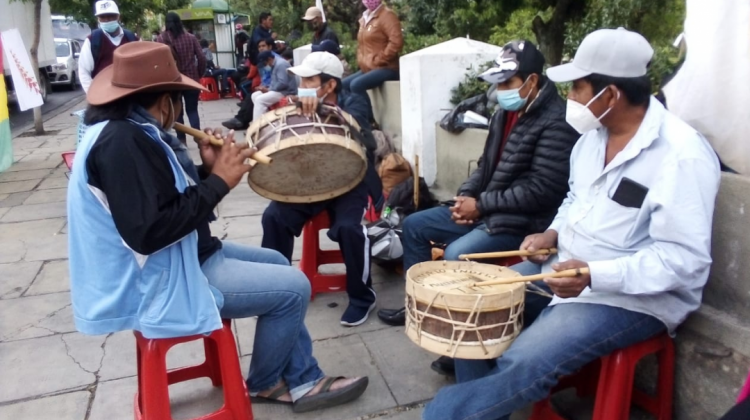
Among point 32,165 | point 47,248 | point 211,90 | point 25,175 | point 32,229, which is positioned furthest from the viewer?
point 211,90

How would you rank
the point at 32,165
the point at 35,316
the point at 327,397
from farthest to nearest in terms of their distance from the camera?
the point at 32,165 → the point at 35,316 → the point at 327,397

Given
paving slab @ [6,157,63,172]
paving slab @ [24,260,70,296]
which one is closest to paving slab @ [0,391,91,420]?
paving slab @ [24,260,70,296]

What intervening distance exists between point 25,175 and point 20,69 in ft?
5.07

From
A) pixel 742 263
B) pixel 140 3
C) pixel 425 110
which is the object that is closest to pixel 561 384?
pixel 742 263

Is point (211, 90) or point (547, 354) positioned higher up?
point (547, 354)

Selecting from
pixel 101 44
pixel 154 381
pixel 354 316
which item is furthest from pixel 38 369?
pixel 101 44

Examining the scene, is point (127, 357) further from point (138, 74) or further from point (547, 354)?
point (547, 354)

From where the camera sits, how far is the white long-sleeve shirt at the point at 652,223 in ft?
7.10

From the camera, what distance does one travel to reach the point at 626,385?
93.1 inches

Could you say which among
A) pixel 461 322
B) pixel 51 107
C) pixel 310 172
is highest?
pixel 310 172

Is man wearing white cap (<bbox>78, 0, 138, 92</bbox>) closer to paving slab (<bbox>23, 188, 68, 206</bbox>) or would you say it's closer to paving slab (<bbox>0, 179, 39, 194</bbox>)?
paving slab (<bbox>23, 188, 68, 206</bbox>)

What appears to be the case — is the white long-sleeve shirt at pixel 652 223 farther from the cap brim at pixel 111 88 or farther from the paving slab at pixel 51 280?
the paving slab at pixel 51 280

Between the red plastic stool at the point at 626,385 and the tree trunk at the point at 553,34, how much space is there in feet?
12.8

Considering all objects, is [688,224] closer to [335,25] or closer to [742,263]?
[742,263]
